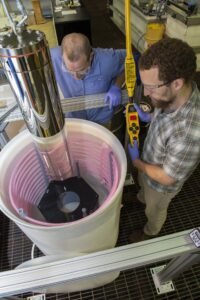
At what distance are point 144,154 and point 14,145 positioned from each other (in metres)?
0.59

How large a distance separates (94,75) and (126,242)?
1.00 meters

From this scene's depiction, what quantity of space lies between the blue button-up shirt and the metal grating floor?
2.20 feet

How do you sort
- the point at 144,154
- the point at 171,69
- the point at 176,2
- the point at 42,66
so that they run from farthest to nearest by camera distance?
1. the point at 176,2
2. the point at 144,154
3. the point at 171,69
4. the point at 42,66

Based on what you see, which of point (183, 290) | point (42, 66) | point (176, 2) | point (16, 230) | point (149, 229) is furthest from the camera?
point (176, 2)

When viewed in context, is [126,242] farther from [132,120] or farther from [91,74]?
[91,74]

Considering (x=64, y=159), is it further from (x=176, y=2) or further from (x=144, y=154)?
(x=176, y=2)

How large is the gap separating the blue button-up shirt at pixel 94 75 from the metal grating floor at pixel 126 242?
0.67 meters

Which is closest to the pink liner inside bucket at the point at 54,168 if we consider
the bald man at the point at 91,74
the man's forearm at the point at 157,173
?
the man's forearm at the point at 157,173

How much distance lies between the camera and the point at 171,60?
0.78 meters

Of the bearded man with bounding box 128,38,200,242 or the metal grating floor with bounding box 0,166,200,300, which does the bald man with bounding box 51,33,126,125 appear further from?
the metal grating floor with bounding box 0,166,200,300

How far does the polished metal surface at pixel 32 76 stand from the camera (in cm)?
44

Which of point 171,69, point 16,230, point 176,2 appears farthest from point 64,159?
point 176,2

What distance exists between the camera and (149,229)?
1.36 meters

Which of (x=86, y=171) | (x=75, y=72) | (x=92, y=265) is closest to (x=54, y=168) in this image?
(x=86, y=171)
